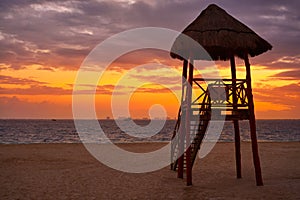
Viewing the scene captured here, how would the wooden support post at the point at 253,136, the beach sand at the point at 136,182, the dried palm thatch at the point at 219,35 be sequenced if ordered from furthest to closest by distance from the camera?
the wooden support post at the point at 253,136 < the dried palm thatch at the point at 219,35 < the beach sand at the point at 136,182

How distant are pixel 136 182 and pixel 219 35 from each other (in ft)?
24.5

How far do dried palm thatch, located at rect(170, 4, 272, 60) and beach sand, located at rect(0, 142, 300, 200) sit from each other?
5.71 m

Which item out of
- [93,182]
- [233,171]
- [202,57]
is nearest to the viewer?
[93,182]

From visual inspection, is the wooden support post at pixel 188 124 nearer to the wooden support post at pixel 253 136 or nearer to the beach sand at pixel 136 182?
the beach sand at pixel 136 182

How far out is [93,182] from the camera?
16922mm

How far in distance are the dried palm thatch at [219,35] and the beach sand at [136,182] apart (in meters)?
5.71

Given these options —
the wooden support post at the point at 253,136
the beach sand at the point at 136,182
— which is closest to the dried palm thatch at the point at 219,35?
the wooden support post at the point at 253,136

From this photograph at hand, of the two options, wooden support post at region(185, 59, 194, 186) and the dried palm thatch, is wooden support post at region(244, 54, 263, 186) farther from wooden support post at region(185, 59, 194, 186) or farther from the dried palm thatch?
wooden support post at region(185, 59, 194, 186)

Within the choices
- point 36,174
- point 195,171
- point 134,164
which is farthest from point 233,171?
point 36,174

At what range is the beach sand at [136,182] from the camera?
546 inches

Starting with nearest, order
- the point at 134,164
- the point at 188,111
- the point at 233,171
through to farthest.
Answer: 1. the point at 188,111
2. the point at 233,171
3. the point at 134,164

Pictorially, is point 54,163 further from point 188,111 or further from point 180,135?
point 188,111

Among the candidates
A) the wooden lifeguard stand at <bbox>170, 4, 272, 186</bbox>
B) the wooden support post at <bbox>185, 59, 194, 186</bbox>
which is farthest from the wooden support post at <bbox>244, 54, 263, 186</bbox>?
the wooden support post at <bbox>185, 59, 194, 186</bbox>

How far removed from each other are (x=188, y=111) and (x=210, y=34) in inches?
129
